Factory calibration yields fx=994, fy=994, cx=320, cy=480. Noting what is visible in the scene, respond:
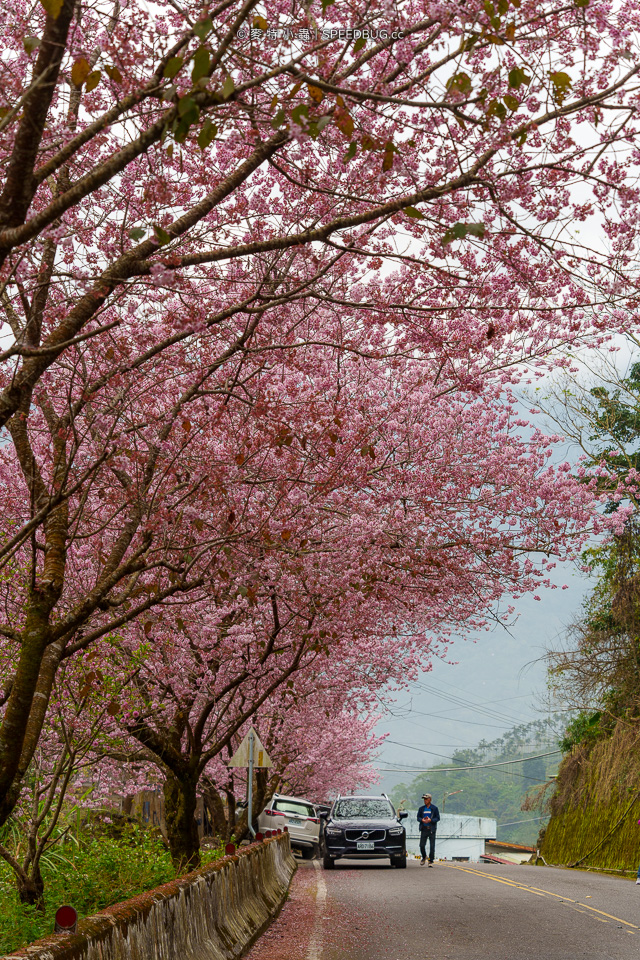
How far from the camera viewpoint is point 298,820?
1244 inches

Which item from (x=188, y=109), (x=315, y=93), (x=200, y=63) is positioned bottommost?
(x=188, y=109)

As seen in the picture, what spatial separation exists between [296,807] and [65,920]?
28809mm

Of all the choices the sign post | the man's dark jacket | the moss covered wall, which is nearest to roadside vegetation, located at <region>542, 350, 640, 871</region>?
the moss covered wall

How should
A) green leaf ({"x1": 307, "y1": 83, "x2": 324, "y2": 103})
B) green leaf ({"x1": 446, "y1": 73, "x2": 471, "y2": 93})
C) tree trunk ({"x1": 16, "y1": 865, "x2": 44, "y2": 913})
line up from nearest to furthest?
green leaf ({"x1": 446, "y1": 73, "x2": 471, "y2": 93}) < green leaf ({"x1": 307, "y1": 83, "x2": 324, "y2": 103}) < tree trunk ({"x1": 16, "y1": 865, "x2": 44, "y2": 913})

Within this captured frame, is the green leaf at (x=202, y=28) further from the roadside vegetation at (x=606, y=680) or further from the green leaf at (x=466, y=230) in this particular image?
the roadside vegetation at (x=606, y=680)

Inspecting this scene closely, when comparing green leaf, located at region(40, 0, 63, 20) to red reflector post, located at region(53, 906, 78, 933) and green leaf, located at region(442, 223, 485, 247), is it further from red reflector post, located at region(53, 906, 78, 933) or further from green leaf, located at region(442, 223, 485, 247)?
red reflector post, located at region(53, 906, 78, 933)

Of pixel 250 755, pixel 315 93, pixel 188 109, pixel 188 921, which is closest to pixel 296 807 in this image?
pixel 250 755

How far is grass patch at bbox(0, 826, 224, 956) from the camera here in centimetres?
821

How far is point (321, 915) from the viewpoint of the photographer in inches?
504

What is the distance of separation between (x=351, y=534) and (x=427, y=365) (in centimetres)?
276

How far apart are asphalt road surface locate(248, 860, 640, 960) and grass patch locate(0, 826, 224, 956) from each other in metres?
1.47

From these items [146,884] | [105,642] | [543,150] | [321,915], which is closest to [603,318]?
[543,150]

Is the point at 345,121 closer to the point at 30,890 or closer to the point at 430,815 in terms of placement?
the point at 30,890

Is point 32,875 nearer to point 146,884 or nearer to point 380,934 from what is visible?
point 146,884
